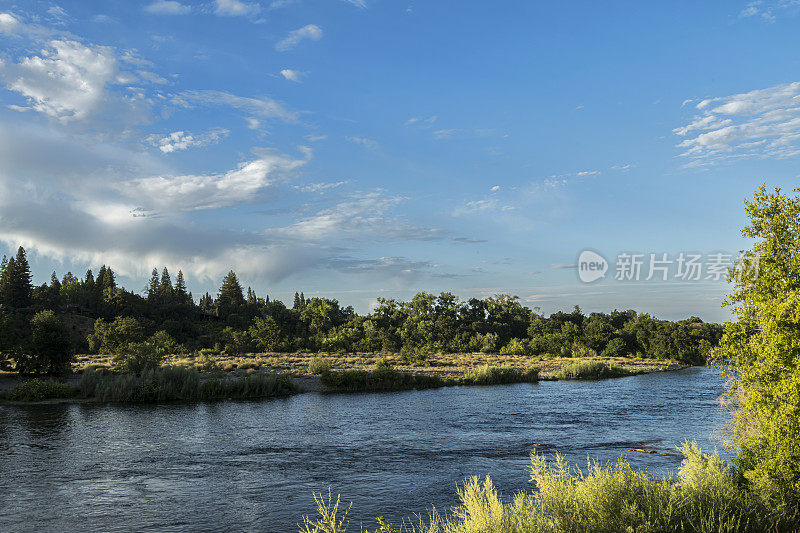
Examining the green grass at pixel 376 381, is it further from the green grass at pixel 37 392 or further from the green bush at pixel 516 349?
the green bush at pixel 516 349

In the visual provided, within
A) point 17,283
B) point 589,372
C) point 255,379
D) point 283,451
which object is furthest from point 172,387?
point 17,283

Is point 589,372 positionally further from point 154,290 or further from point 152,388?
point 154,290

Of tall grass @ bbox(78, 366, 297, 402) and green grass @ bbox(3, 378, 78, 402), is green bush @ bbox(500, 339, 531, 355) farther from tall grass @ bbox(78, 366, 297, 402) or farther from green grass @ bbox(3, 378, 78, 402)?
green grass @ bbox(3, 378, 78, 402)

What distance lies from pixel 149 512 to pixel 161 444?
23.9ft

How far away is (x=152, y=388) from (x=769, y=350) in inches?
1176

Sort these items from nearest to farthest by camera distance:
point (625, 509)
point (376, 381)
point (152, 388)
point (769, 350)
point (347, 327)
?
point (625, 509) < point (769, 350) < point (152, 388) < point (376, 381) < point (347, 327)

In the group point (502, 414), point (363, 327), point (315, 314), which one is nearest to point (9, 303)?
point (315, 314)

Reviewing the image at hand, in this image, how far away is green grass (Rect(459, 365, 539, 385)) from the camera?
40406 mm

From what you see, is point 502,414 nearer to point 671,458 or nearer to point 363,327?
point 671,458

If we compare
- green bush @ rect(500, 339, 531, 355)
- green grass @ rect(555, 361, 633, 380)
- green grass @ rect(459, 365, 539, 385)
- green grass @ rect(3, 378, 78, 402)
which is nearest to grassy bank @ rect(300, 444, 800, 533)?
green grass @ rect(3, 378, 78, 402)

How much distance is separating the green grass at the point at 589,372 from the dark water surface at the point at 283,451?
15.0 m

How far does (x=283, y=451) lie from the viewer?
1788 centimetres

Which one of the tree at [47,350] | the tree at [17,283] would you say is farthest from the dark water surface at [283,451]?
the tree at [17,283]

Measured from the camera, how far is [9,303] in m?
75.3
